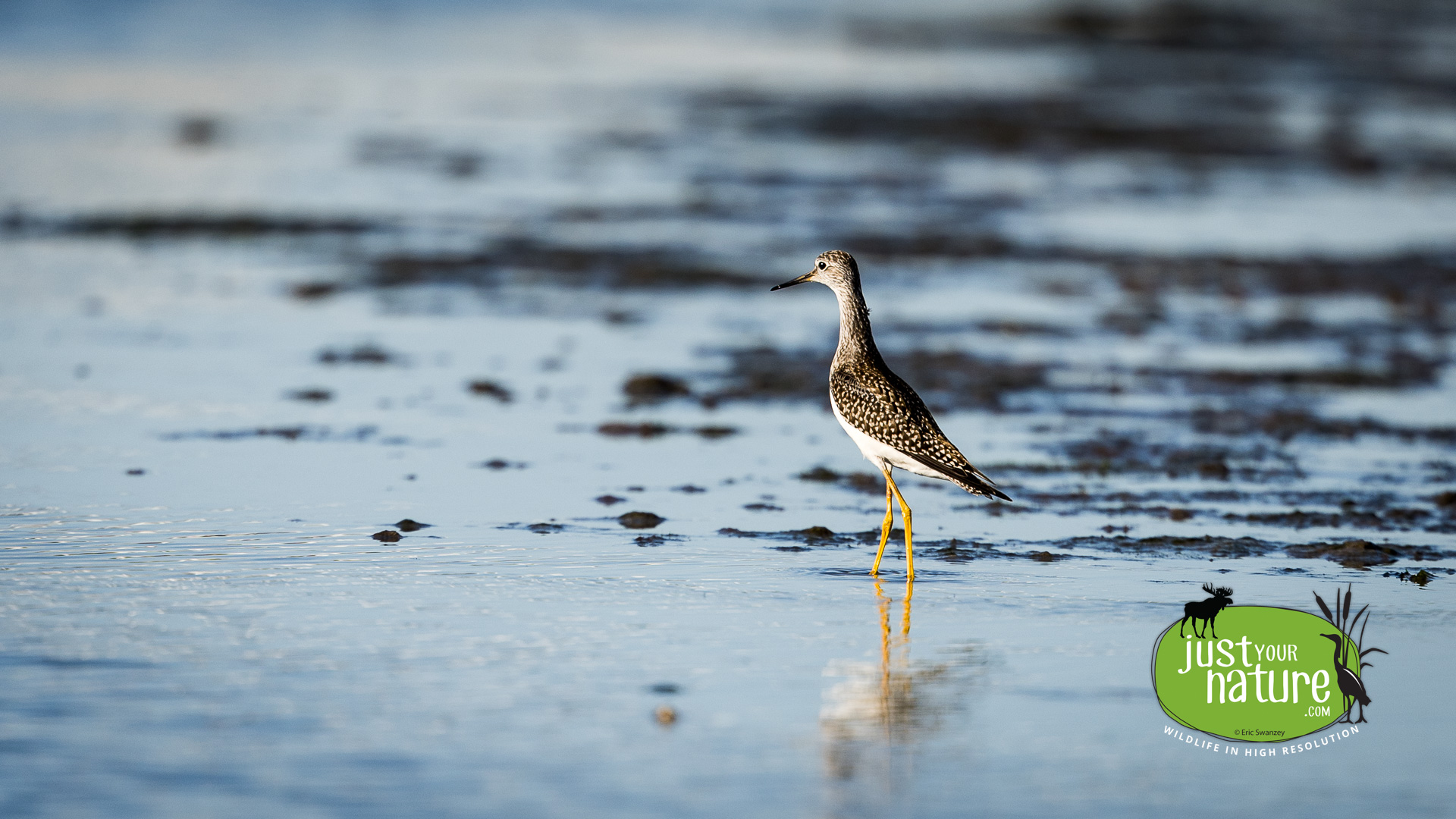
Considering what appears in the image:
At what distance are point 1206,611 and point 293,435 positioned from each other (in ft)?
15.9

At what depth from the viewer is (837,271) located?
326 inches

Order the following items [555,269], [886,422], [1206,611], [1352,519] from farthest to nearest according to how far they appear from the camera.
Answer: [555,269] → [1352,519] → [886,422] → [1206,611]

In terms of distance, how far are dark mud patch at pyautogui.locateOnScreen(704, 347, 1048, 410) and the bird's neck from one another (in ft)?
7.30

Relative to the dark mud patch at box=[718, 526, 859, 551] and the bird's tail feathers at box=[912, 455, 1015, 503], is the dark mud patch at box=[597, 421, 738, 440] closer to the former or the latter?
the dark mud patch at box=[718, 526, 859, 551]

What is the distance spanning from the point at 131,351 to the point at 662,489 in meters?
4.46

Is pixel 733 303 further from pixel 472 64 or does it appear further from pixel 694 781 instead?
pixel 472 64

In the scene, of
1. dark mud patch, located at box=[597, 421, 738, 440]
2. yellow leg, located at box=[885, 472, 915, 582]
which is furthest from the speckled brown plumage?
dark mud patch, located at box=[597, 421, 738, 440]

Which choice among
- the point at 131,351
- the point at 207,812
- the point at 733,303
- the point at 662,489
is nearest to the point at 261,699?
the point at 207,812

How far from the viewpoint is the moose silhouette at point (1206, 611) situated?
5945 mm

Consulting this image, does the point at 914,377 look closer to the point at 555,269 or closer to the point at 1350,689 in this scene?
the point at 555,269

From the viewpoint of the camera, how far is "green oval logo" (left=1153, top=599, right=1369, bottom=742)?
5.14 meters

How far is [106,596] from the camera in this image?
5.95 m

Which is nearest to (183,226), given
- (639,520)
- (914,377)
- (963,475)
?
(914,377)

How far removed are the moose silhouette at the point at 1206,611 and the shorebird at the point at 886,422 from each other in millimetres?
953
